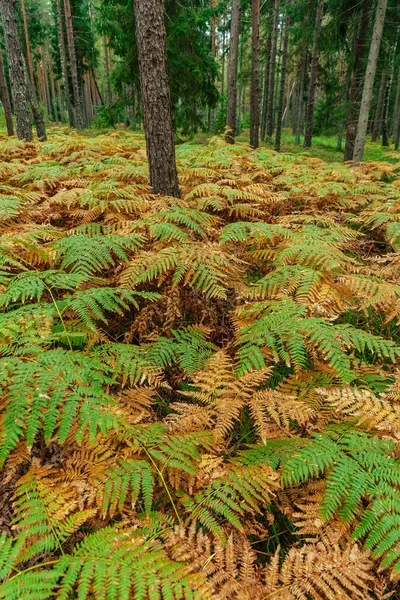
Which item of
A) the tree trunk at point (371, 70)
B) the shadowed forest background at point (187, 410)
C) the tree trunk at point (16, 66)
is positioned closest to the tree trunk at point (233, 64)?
the tree trunk at point (371, 70)

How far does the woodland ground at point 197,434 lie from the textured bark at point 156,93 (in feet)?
4.37

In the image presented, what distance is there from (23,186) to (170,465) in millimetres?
4901

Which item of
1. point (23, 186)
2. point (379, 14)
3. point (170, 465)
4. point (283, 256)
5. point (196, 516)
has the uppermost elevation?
point (379, 14)

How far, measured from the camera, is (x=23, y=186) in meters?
5.04

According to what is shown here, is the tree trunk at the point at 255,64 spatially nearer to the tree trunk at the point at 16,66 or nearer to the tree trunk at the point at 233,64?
the tree trunk at the point at 233,64

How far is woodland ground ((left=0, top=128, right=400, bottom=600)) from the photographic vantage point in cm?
129

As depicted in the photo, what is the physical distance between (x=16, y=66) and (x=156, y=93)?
6478mm

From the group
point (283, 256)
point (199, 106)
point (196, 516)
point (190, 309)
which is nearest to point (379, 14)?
point (199, 106)

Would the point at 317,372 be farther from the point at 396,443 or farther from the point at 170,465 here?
the point at 170,465

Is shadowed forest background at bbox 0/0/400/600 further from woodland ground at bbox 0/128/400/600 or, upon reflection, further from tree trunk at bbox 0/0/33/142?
tree trunk at bbox 0/0/33/142

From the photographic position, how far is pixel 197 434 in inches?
69.4

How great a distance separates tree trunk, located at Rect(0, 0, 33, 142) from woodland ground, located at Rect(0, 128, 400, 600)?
7.05 m

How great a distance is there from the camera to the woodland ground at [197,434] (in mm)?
1288

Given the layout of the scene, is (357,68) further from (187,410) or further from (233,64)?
(187,410)
